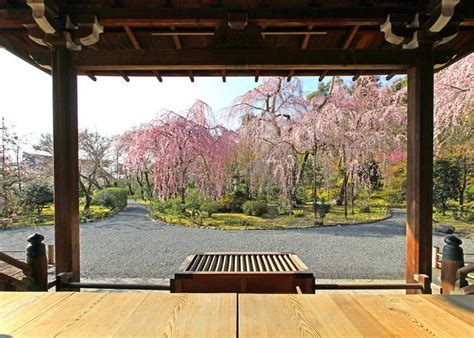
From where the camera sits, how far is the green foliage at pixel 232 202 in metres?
7.95

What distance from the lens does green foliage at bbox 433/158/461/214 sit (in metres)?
7.49

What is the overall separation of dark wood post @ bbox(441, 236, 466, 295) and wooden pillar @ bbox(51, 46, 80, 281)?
8.81ft

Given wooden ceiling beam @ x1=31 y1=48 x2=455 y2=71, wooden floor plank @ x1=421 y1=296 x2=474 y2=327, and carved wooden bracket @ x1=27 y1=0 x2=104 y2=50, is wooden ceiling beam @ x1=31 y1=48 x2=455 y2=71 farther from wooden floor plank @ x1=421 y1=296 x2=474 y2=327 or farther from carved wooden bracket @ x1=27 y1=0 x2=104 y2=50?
wooden floor plank @ x1=421 y1=296 x2=474 y2=327

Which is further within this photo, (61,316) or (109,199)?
(109,199)

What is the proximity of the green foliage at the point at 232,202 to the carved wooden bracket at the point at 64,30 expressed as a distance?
635 cm

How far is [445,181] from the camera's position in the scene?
7.64m

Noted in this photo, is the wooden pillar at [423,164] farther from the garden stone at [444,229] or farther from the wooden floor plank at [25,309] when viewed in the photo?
the garden stone at [444,229]

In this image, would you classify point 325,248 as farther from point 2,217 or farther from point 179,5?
point 2,217

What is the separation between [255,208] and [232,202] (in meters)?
0.73

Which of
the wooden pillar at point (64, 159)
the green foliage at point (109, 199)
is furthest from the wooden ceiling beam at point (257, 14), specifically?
the green foliage at point (109, 199)

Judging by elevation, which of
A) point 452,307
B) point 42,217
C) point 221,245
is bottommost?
point 221,245

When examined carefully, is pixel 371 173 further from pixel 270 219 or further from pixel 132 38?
pixel 132 38

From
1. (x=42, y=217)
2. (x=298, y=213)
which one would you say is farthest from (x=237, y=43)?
(x=42, y=217)

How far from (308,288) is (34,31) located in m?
2.60
